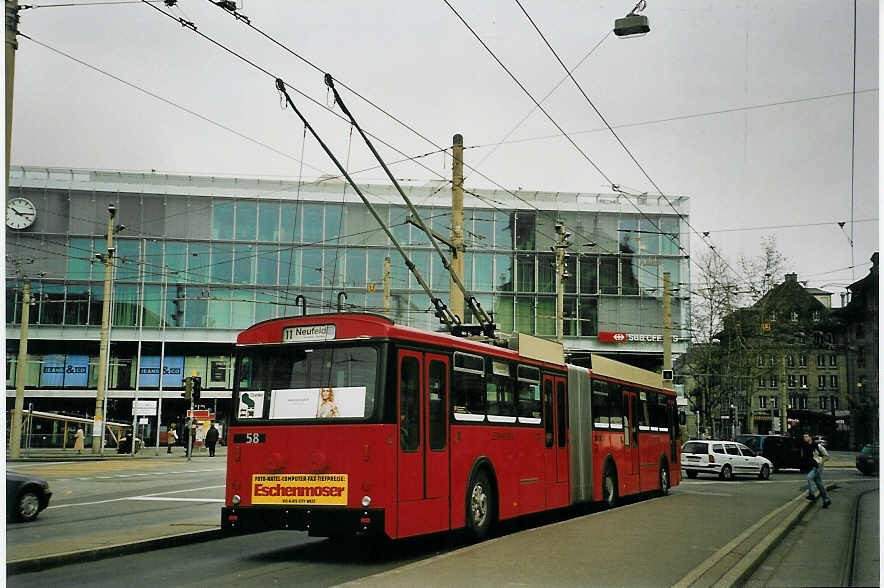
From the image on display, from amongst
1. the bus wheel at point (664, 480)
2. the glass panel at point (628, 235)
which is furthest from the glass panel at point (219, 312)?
the bus wheel at point (664, 480)

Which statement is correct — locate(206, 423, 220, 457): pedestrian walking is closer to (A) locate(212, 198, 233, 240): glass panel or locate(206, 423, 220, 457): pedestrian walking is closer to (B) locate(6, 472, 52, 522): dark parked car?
(A) locate(212, 198, 233, 240): glass panel

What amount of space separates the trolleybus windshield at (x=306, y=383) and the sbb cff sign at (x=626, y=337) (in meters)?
35.6

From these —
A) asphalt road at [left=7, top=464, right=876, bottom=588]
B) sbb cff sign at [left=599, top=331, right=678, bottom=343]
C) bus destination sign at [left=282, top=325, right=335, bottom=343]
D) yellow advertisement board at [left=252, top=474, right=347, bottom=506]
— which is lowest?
asphalt road at [left=7, top=464, right=876, bottom=588]

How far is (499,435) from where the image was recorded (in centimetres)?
1291

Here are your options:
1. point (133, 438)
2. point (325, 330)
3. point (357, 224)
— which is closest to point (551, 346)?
point (325, 330)

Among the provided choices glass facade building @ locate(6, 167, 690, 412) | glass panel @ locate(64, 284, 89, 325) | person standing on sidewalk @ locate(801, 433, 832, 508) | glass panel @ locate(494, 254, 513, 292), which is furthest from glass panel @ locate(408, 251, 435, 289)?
person standing on sidewalk @ locate(801, 433, 832, 508)

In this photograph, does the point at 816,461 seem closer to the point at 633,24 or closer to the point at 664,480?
the point at 664,480

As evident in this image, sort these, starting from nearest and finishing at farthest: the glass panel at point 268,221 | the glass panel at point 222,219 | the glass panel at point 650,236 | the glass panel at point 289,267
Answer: the glass panel at point 650,236 < the glass panel at point 222,219 < the glass panel at point 268,221 < the glass panel at point 289,267

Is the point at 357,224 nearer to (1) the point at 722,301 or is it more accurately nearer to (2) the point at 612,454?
(1) the point at 722,301

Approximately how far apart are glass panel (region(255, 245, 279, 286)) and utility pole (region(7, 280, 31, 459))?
7.86 metres

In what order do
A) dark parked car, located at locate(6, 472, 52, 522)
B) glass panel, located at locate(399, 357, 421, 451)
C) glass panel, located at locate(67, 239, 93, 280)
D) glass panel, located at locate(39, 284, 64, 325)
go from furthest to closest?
glass panel, located at locate(39, 284, 64, 325)
glass panel, located at locate(67, 239, 93, 280)
dark parked car, located at locate(6, 472, 52, 522)
glass panel, located at locate(399, 357, 421, 451)

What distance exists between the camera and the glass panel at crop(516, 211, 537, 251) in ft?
127

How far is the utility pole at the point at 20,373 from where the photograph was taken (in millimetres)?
26027

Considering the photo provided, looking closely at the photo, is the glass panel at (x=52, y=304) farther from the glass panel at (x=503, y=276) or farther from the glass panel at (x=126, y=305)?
the glass panel at (x=503, y=276)
